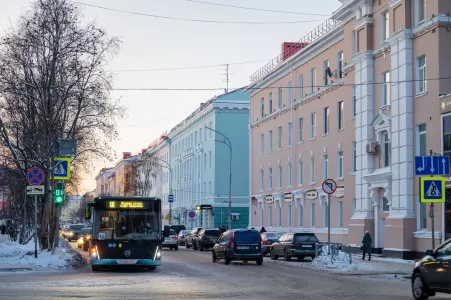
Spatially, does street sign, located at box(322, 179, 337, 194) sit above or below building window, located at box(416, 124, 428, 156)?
below

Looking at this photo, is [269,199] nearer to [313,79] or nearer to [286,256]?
[313,79]

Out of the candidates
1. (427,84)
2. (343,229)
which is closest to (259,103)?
(343,229)

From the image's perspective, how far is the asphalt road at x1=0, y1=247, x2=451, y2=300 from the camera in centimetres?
1873

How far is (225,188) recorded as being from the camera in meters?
84.4

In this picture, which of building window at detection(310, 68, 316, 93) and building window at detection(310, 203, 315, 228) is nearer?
building window at detection(310, 68, 316, 93)

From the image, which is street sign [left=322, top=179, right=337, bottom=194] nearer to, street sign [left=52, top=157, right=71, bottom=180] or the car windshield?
the car windshield

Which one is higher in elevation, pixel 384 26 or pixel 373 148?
pixel 384 26

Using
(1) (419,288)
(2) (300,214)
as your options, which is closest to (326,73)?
(2) (300,214)

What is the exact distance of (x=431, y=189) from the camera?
24.7 metres

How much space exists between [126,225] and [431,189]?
35.4 feet

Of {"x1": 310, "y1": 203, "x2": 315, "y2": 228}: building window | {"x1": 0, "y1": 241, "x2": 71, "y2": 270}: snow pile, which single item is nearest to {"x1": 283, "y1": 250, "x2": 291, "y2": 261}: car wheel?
{"x1": 0, "y1": 241, "x2": 71, "y2": 270}: snow pile

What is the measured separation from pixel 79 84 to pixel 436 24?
1691 cm

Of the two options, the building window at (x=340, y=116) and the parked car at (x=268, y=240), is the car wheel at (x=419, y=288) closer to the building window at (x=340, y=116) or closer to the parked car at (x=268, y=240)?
the parked car at (x=268, y=240)

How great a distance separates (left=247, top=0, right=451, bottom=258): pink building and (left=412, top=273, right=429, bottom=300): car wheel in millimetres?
16975
